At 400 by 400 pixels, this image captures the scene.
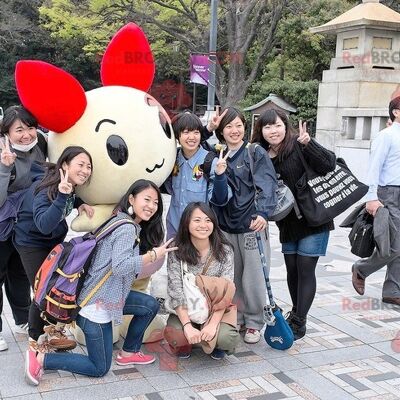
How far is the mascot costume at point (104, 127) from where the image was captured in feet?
11.2

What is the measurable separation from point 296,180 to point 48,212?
1.72m

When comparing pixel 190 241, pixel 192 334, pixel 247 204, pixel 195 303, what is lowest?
pixel 192 334

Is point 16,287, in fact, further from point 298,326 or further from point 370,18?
point 370,18

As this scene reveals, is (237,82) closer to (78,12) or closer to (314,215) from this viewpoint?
(78,12)

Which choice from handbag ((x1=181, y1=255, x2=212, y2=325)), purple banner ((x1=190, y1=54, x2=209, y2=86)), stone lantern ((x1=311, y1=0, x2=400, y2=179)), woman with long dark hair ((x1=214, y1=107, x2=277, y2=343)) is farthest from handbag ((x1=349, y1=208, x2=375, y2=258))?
purple banner ((x1=190, y1=54, x2=209, y2=86))

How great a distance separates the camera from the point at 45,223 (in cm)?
327

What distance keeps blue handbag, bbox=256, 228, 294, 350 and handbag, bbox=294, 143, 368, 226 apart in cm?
40

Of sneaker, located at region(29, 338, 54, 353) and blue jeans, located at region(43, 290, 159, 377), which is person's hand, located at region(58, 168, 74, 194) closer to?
blue jeans, located at region(43, 290, 159, 377)

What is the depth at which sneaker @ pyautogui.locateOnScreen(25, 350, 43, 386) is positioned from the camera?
3262mm

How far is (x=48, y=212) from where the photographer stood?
323 centimetres

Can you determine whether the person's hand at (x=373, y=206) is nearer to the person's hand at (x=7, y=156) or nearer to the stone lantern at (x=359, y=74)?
the person's hand at (x=7, y=156)

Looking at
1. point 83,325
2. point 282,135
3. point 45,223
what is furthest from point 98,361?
point 282,135

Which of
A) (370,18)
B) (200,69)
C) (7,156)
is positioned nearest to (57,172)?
(7,156)

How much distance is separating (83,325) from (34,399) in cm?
47
